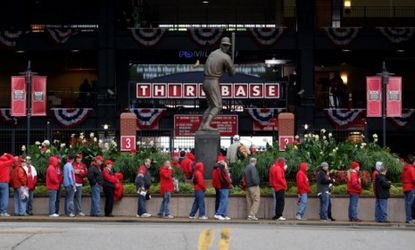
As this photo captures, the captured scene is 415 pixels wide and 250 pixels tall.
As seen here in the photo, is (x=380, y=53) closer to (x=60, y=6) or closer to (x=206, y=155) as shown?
(x=60, y=6)

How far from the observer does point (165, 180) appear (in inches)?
948

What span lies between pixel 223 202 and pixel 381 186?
13.6 feet

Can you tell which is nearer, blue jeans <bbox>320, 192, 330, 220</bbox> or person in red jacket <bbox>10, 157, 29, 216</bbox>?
person in red jacket <bbox>10, 157, 29, 216</bbox>

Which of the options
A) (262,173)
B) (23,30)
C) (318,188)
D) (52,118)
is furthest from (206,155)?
(23,30)

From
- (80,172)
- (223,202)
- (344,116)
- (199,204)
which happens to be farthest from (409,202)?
(344,116)

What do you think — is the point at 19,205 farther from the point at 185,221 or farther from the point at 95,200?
the point at 185,221

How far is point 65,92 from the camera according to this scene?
4906 centimetres

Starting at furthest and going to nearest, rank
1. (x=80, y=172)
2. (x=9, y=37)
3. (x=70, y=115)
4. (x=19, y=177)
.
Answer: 1. (x=9, y=37)
2. (x=70, y=115)
3. (x=80, y=172)
4. (x=19, y=177)

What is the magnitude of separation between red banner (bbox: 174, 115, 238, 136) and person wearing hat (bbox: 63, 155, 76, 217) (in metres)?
18.5

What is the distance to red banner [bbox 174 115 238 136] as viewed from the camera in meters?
42.7

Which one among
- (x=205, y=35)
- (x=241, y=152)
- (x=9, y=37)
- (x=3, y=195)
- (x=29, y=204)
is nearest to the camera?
(x=3, y=195)

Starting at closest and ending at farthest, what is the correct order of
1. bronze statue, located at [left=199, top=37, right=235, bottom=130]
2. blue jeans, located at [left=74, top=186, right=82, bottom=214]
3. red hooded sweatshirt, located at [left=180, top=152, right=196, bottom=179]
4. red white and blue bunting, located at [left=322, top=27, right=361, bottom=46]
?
blue jeans, located at [left=74, top=186, right=82, bottom=214] → bronze statue, located at [left=199, top=37, right=235, bottom=130] → red hooded sweatshirt, located at [left=180, top=152, right=196, bottom=179] → red white and blue bunting, located at [left=322, top=27, right=361, bottom=46]

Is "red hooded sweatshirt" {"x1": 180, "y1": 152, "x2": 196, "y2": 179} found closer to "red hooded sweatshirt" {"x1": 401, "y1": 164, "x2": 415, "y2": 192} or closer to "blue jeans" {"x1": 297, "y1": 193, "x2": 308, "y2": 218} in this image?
"blue jeans" {"x1": 297, "y1": 193, "x2": 308, "y2": 218}

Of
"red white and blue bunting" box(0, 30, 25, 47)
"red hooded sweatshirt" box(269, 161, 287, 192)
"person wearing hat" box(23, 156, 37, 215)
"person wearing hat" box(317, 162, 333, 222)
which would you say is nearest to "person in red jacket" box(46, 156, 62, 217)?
"person wearing hat" box(23, 156, 37, 215)
